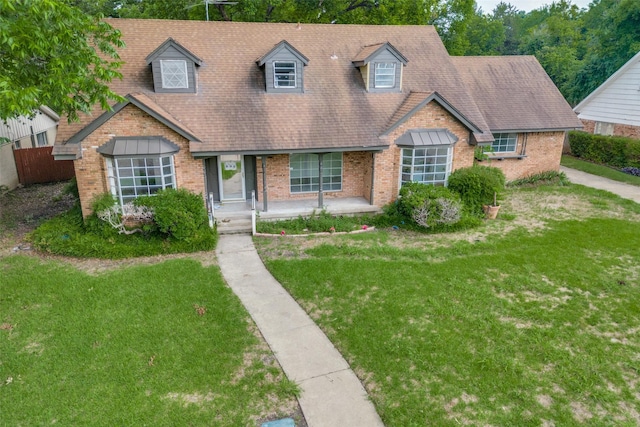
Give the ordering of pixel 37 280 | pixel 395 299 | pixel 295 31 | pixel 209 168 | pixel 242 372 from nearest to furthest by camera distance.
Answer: pixel 242 372 → pixel 395 299 → pixel 37 280 → pixel 209 168 → pixel 295 31

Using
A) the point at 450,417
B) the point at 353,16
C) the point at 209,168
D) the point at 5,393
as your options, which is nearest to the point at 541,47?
the point at 353,16

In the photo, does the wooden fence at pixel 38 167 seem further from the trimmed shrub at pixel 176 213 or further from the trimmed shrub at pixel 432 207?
the trimmed shrub at pixel 432 207

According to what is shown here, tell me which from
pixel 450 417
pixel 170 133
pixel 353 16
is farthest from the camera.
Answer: pixel 353 16

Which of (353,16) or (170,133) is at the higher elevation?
(353,16)

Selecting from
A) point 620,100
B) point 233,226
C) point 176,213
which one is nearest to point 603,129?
point 620,100

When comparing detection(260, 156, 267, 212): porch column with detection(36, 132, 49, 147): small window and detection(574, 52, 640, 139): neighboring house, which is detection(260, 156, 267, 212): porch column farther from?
detection(574, 52, 640, 139): neighboring house

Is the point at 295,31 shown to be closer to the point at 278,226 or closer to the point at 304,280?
the point at 278,226

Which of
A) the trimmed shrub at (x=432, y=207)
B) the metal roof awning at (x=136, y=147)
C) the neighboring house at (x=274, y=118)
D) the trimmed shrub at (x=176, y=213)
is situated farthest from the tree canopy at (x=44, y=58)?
the trimmed shrub at (x=432, y=207)
